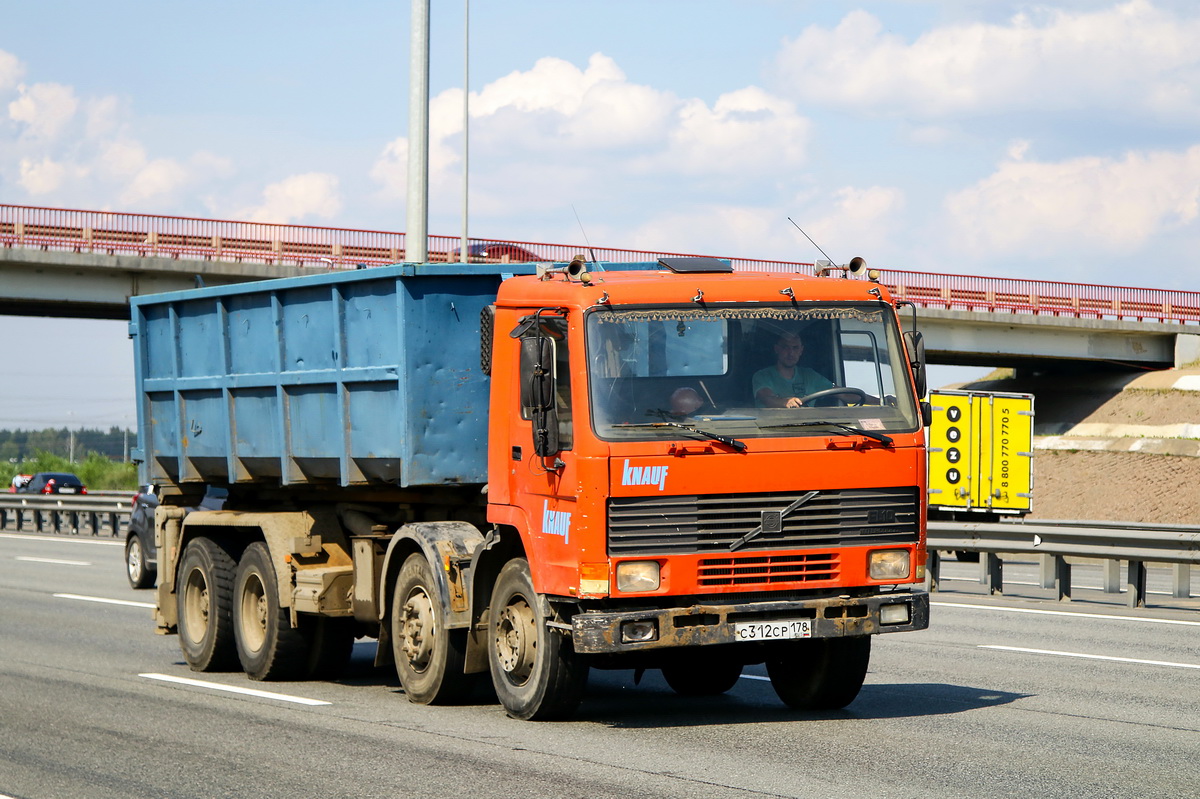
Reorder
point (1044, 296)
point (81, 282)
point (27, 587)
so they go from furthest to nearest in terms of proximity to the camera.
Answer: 1. point (1044, 296)
2. point (81, 282)
3. point (27, 587)

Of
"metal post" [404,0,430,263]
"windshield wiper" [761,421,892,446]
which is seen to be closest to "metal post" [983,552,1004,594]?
"metal post" [404,0,430,263]

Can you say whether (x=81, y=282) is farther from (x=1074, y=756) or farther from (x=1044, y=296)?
(x=1074, y=756)

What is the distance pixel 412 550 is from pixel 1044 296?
4574 cm

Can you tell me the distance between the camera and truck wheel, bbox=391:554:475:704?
9.91 meters

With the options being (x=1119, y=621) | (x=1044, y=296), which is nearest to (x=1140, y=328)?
(x=1044, y=296)

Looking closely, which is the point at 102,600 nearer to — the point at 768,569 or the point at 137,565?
the point at 137,565

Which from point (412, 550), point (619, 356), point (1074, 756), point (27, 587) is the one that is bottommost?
point (27, 587)

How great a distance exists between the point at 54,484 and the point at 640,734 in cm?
5685

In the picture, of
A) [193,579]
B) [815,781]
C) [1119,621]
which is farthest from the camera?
[1119,621]

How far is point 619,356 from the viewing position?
8.77m

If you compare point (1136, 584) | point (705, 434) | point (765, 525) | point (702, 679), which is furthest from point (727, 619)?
point (1136, 584)

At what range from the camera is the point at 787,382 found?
8.95m

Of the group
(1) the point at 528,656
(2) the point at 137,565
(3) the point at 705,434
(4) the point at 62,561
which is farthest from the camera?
(4) the point at 62,561

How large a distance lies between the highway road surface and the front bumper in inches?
22.3
